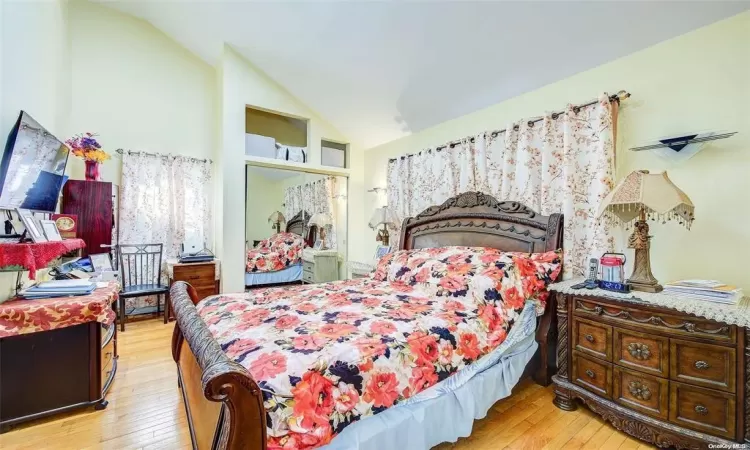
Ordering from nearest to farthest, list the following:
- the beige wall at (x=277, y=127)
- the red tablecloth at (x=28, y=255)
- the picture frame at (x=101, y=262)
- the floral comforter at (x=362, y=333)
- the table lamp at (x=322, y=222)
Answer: the floral comforter at (x=362, y=333)
the red tablecloth at (x=28, y=255)
the picture frame at (x=101, y=262)
the beige wall at (x=277, y=127)
the table lamp at (x=322, y=222)

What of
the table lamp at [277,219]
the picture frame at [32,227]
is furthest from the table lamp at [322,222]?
the picture frame at [32,227]

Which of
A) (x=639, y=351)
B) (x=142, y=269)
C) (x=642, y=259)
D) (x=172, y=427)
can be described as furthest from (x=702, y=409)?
(x=142, y=269)

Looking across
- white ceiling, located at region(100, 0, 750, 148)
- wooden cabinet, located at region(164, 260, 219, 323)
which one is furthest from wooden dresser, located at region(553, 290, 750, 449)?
wooden cabinet, located at region(164, 260, 219, 323)

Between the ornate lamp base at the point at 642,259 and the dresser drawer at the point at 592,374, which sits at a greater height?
the ornate lamp base at the point at 642,259

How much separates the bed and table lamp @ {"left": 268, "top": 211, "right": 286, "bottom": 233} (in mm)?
113

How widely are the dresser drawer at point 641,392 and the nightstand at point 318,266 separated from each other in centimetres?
339

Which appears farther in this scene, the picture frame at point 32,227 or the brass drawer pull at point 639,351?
the picture frame at point 32,227

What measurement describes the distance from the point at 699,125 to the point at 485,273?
5.29 feet

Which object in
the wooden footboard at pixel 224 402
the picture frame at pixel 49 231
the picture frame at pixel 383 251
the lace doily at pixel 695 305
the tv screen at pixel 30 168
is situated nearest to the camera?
the wooden footboard at pixel 224 402

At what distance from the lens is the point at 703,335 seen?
5.02 feet

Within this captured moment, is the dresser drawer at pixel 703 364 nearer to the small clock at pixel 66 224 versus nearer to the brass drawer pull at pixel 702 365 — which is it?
the brass drawer pull at pixel 702 365

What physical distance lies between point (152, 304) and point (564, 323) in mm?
4711

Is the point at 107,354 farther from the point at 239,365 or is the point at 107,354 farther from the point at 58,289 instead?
the point at 239,365

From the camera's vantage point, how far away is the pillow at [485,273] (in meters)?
2.12
